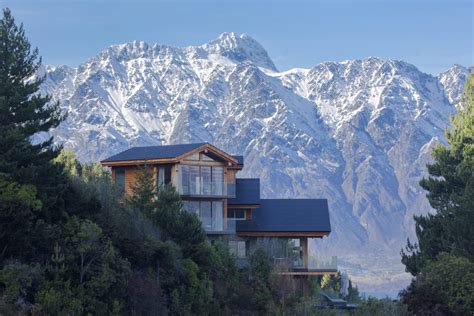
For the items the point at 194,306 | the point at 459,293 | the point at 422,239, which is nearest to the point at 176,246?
the point at 194,306

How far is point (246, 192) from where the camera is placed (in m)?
76.0

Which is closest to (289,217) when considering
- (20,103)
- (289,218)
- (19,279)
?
(289,218)

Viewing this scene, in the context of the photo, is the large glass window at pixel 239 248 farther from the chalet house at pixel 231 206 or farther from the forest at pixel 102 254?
the forest at pixel 102 254

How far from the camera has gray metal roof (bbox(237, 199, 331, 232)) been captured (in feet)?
241

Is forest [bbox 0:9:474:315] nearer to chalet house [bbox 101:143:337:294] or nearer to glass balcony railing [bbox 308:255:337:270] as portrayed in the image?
chalet house [bbox 101:143:337:294]

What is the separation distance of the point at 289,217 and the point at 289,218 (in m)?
0.14

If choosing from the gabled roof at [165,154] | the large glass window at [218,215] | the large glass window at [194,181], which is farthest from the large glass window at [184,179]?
the large glass window at [218,215]

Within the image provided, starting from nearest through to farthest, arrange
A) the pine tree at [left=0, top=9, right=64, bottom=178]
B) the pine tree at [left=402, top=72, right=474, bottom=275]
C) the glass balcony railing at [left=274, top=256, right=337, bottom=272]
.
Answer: the pine tree at [left=0, top=9, right=64, bottom=178] → the pine tree at [left=402, top=72, right=474, bottom=275] → the glass balcony railing at [left=274, top=256, right=337, bottom=272]

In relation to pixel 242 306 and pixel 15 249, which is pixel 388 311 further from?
pixel 15 249

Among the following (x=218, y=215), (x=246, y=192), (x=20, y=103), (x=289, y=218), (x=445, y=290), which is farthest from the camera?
(x=246, y=192)

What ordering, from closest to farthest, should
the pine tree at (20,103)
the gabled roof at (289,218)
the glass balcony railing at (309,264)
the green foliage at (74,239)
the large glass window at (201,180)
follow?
the green foliage at (74,239)
the pine tree at (20,103)
the glass balcony railing at (309,264)
the large glass window at (201,180)
the gabled roof at (289,218)

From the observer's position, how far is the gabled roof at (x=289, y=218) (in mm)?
73438

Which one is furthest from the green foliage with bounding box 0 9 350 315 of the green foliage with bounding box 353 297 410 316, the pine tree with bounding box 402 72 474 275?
the pine tree with bounding box 402 72 474 275

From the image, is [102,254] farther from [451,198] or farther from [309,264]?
[309,264]
